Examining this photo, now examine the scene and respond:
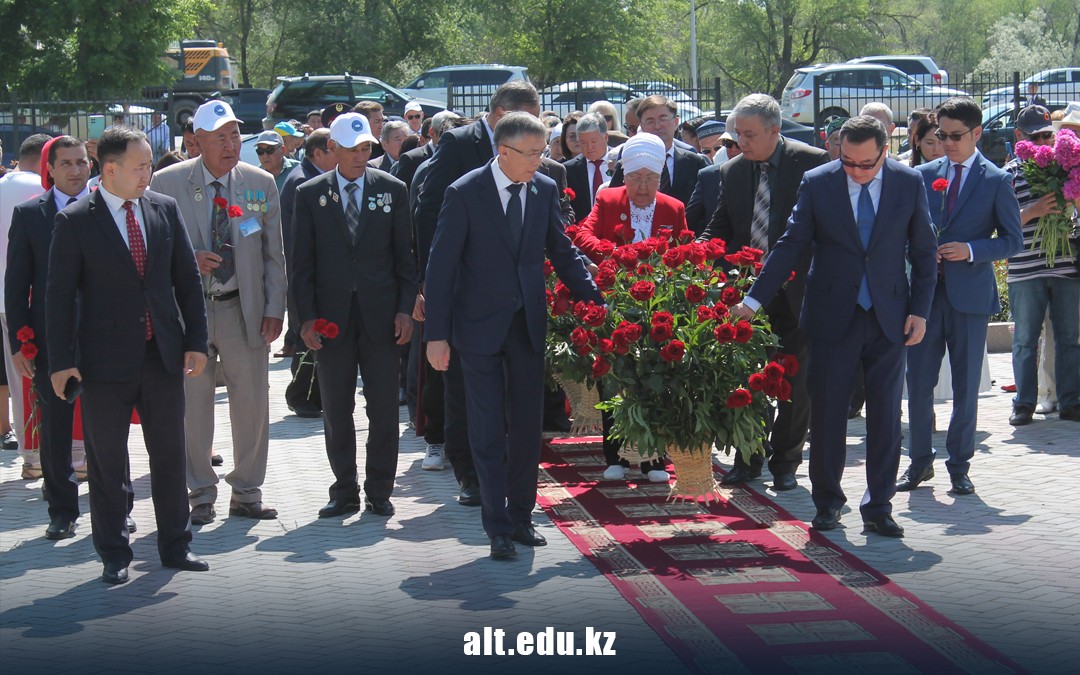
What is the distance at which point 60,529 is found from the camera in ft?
25.1

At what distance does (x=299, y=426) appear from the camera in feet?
35.7

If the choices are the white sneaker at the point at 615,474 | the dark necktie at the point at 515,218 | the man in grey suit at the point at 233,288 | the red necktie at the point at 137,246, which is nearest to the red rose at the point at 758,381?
the dark necktie at the point at 515,218

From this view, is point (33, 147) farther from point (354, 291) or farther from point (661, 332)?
point (661, 332)

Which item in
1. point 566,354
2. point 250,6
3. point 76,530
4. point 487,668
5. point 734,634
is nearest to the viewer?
point 487,668

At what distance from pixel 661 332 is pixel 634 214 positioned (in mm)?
1484

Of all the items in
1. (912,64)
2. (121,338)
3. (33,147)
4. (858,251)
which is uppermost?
(912,64)

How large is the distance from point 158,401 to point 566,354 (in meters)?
2.52

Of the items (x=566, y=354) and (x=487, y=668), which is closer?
(x=487, y=668)

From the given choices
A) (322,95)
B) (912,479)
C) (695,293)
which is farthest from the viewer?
(322,95)

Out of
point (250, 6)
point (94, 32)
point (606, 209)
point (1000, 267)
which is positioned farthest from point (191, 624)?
point (250, 6)

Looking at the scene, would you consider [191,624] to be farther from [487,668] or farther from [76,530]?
[76,530]

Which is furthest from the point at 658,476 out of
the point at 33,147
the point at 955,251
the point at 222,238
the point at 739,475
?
the point at 33,147

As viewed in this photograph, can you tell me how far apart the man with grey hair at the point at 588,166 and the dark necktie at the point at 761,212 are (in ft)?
7.34

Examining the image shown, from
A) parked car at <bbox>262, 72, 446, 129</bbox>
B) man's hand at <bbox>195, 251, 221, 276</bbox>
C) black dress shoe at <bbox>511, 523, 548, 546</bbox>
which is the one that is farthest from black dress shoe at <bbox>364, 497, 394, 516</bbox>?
parked car at <bbox>262, 72, 446, 129</bbox>
